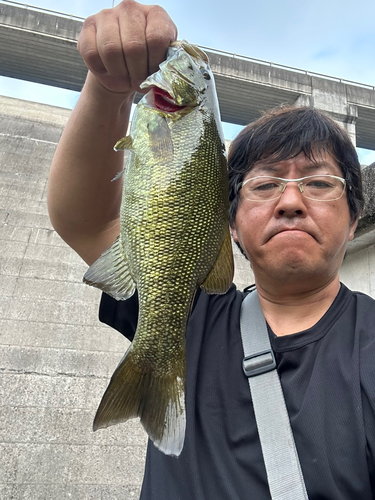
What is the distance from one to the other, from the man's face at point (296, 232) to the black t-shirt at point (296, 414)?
200 mm

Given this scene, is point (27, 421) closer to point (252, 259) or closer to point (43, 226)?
point (43, 226)

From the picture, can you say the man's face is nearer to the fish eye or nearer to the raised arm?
the fish eye

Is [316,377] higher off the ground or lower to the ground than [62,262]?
higher

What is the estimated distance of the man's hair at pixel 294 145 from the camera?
1568 millimetres

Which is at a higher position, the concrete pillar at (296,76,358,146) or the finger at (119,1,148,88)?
the concrete pillar at (296,76,358,146)

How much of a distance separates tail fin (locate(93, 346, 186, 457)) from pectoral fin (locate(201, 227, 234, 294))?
0.30m

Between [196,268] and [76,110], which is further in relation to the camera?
[76,110]

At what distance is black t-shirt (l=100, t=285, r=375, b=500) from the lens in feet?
3.57

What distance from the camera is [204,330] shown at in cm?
155

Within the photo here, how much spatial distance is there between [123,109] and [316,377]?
4.24 ft

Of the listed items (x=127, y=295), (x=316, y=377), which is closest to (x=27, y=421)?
(x=127, y=295)

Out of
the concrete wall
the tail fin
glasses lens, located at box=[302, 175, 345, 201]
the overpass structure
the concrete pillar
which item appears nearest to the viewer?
the tail fin

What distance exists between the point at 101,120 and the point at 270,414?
128 cm

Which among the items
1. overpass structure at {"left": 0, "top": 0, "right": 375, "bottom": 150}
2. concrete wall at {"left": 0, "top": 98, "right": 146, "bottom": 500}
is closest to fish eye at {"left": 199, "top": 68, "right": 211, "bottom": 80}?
concrete wall at {"left": 0, "top": 98, "right": 146, "bottom": 500}
